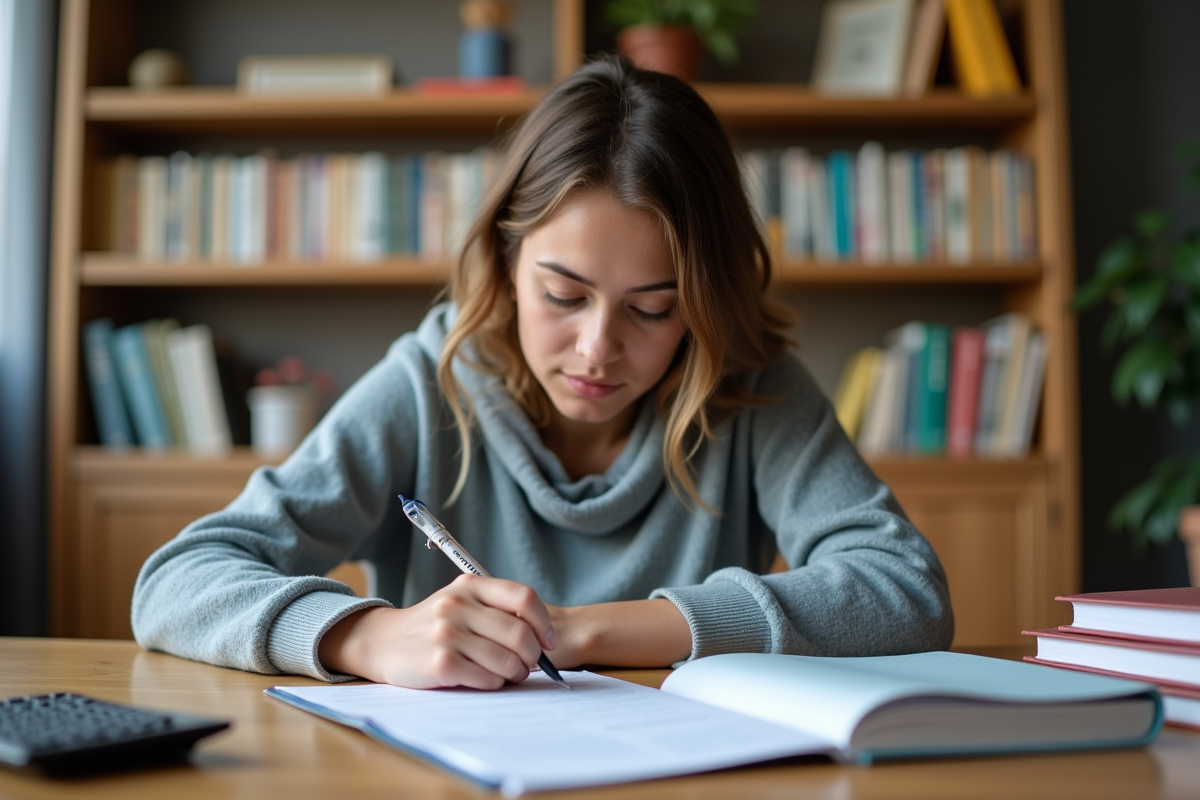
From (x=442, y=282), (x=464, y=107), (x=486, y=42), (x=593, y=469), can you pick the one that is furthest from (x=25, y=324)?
(x=593, y=469)

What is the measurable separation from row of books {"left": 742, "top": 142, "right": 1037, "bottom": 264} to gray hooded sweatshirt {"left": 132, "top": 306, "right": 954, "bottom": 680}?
47.9 inches

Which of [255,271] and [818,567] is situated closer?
[818,567]

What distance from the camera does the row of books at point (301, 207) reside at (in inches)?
101

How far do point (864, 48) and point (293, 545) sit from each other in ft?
6.77

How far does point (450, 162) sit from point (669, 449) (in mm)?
1474

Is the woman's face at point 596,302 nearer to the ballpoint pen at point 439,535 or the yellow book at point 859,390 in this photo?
the ballpoint pen at point 439,535

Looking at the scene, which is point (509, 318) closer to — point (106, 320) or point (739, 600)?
point (739, 600)

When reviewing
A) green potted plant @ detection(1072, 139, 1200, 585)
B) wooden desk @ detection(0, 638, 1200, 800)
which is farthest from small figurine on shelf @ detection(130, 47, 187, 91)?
wooden desk @ detection(0, 638, 1200, 800)

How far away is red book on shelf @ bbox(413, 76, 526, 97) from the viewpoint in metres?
2.54

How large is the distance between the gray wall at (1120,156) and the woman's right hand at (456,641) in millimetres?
2342

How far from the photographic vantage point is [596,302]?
1.16 m

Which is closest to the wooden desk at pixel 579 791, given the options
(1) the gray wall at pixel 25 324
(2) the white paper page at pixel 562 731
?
(2) the white paper page at pixel 562 731

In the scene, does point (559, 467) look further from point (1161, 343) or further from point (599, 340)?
point (1161, 343)

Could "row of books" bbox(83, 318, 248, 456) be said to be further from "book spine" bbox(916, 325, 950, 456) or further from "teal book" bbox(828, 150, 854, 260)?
"book spine" bbox(916, 325, 950, 456)
